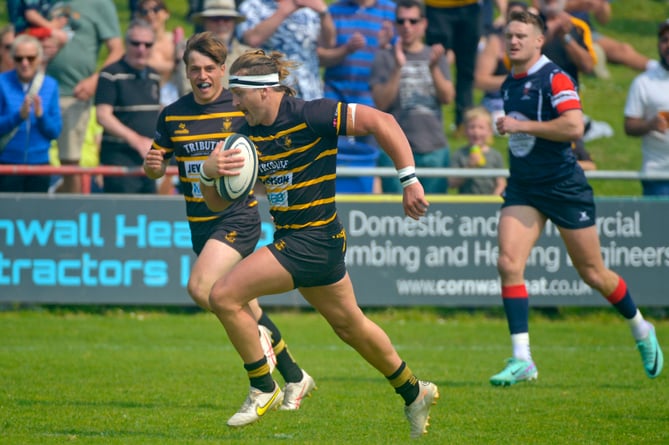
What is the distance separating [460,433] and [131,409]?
2236 mm

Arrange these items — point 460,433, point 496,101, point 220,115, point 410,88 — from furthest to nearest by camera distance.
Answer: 1. point 496,101
2. point 410,88
3. point 220,115
4. point 460,433

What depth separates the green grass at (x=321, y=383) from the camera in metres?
6.66

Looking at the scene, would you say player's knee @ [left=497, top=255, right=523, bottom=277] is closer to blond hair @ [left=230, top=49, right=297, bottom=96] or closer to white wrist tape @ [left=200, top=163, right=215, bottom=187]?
blond hair @ [left=230, top=49, right=297, bottom=96]

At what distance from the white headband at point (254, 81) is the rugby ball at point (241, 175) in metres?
0.30

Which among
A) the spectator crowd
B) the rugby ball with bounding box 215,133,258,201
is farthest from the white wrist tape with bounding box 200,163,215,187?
the spectator crowd

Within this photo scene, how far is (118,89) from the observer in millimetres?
12219

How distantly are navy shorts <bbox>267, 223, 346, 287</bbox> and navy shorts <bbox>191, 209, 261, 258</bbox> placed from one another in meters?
1.23

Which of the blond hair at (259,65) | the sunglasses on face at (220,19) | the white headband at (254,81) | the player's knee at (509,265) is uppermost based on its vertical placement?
the blond hair at (259,65)

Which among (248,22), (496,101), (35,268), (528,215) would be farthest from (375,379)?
(496,101)

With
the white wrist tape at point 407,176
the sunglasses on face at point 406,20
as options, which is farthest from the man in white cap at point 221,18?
the white wrist tape at point 407,176

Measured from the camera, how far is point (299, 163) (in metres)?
6.44

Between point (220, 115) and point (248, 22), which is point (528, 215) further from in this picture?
point (248, 22)

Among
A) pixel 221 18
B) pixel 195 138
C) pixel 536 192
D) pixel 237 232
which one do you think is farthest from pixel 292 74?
pixel 237 232

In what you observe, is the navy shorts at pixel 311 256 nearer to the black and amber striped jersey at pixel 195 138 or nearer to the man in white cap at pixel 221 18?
the black and amber striped jersey at pixel 195 138
